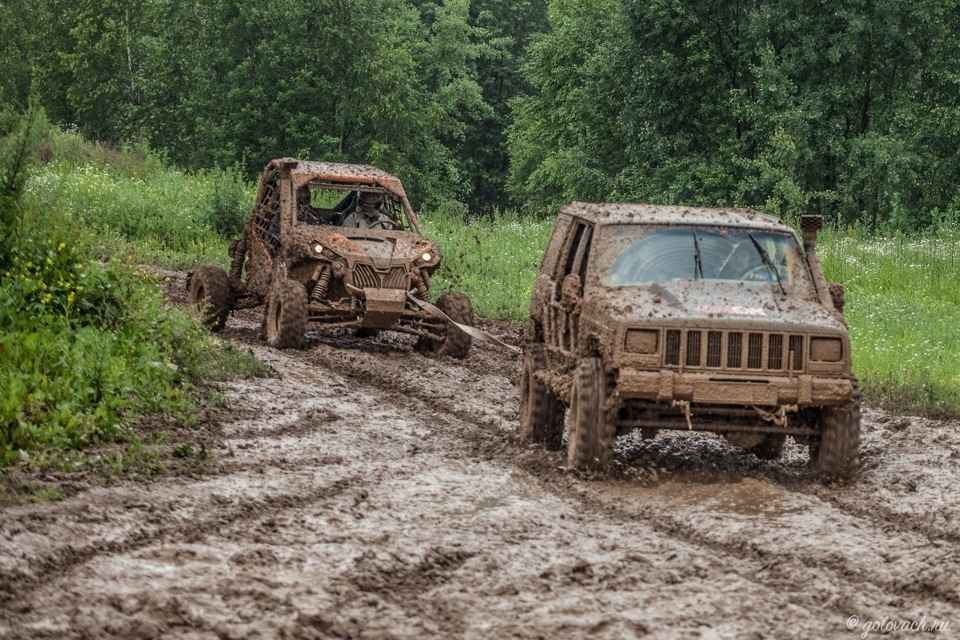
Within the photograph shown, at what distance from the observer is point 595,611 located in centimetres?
654

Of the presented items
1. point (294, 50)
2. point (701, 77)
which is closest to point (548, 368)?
point (701, 77)

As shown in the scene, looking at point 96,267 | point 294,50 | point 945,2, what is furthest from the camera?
point 294,50

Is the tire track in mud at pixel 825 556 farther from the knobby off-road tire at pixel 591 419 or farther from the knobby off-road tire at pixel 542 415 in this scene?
the knobby off-road tire at pixel 542 415

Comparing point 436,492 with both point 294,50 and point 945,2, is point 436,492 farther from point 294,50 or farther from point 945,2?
point 294,50

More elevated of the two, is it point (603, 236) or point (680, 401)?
point (603, 236)

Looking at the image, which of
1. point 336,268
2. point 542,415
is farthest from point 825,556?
point 336,268

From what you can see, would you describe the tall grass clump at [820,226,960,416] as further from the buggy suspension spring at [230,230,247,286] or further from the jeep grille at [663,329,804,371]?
the buggy suspension spring at [230,230,247,286]

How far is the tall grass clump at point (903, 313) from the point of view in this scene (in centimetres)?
1468

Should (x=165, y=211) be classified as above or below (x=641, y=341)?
below

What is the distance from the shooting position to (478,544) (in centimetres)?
779

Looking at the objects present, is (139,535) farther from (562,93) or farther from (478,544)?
(562,93)

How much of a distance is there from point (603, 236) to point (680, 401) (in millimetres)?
1747

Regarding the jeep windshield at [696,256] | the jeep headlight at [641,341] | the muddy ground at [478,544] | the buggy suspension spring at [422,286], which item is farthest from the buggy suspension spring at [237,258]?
the jeep headlight at [641,341]

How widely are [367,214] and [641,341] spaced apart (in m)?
8.69
